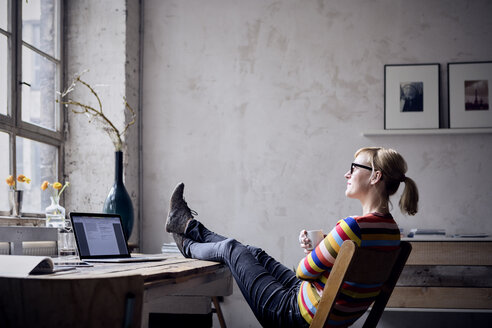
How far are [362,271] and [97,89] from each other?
297 centimetres

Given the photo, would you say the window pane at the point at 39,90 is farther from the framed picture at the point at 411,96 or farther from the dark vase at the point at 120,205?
the framed picture at the point at 411,96

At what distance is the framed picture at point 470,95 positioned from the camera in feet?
13.5

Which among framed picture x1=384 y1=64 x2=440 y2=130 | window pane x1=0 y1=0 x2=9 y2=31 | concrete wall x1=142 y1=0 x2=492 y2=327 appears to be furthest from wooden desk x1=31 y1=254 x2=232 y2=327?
window pane x1=0 y1=0 x2=9 y2=31

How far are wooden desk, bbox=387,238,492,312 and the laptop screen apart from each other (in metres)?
1.84

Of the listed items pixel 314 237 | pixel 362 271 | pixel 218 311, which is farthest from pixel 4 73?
pixel 362 271

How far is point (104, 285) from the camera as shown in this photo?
1063 mm

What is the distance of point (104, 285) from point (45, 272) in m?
0.67

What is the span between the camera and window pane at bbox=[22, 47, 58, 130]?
12.4 feet

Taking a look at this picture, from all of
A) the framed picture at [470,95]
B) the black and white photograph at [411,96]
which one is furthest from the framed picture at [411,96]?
the framed picture at [470,95]

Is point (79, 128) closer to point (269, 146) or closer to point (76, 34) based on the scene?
point (76, 34)

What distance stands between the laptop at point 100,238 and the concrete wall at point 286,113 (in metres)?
1.76

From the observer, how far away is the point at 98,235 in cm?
252

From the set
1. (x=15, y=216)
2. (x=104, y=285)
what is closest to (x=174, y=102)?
(x=15, y=216)

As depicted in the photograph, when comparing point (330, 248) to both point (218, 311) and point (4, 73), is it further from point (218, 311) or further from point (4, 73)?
point (4, 73)
